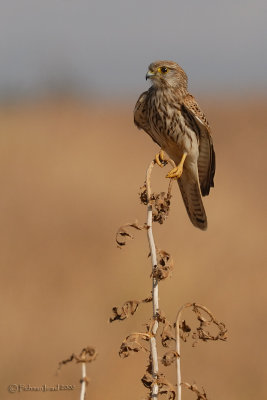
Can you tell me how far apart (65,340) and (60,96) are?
15.8 m

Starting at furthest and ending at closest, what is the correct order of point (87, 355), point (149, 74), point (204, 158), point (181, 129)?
point (149, 74) → point (204, 158) → point (181, 129) → point (87, 355)

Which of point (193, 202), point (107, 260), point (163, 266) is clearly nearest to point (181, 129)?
point (193, 202)

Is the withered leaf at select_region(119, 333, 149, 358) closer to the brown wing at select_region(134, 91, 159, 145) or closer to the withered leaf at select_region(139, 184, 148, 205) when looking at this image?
the withered leaf at select_region(139, 184, 148, 205)

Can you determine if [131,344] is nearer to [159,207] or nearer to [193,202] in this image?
[159,207]

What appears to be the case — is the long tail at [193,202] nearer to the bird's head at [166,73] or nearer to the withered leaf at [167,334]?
Result: the bird's head at [166,73]

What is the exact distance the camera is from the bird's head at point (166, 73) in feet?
21.1

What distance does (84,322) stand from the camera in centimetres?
912

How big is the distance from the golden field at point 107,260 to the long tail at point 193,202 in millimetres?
1879

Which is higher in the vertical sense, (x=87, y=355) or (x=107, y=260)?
(x=107, y=260)

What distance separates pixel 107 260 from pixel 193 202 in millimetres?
4810

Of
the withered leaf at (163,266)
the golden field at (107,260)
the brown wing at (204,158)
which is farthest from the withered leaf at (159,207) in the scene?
the golden field at (107,260)

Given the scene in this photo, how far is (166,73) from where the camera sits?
255 inches

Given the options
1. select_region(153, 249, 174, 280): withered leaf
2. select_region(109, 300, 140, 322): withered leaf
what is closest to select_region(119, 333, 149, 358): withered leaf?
select_region(109, 300, 140, 322): withered leaf

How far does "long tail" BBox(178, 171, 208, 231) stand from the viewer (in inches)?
234
